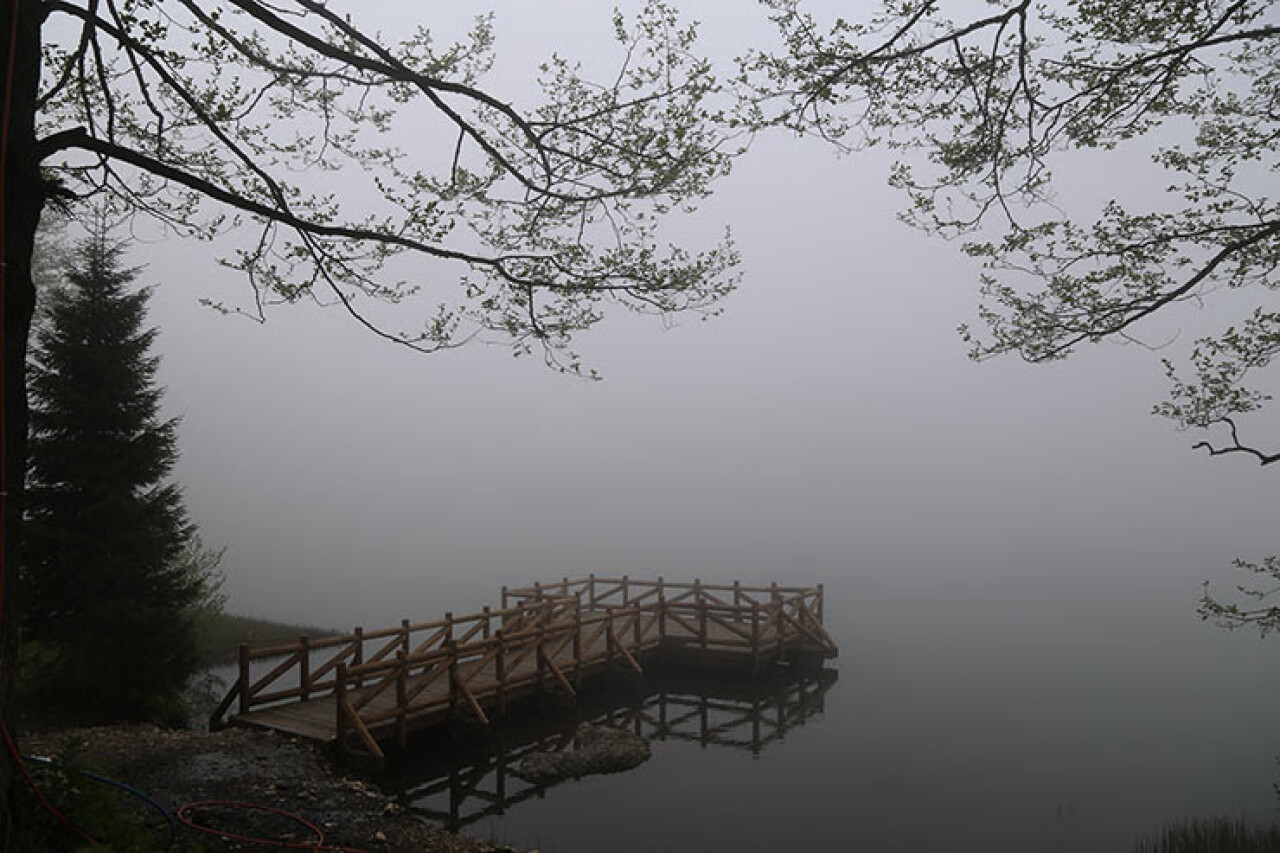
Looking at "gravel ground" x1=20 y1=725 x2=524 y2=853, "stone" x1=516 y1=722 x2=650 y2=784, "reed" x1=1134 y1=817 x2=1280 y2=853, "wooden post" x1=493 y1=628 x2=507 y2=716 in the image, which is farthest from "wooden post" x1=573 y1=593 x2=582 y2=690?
"reed" x1=1134 y1=817 x2=1280 y2=853

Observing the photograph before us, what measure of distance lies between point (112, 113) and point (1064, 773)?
16874mm

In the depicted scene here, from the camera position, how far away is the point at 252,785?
9383 millimetres

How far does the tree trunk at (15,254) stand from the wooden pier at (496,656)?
613 cm

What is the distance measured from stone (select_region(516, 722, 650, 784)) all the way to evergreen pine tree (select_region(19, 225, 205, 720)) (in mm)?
5485

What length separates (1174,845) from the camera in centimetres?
1162

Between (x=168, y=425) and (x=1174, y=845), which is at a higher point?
(x=168, y=425)

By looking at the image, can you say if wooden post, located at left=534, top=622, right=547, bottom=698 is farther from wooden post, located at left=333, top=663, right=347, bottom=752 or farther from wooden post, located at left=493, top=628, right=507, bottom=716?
wooden post, located at left=333, top=663, right=347, bottom=752

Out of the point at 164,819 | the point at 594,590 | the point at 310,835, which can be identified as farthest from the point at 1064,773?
the point at 164,819

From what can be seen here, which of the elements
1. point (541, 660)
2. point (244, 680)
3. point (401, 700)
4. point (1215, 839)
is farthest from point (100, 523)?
point (1215, 839)

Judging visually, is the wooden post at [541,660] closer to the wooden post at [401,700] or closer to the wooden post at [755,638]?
the wooden post at [401,700]

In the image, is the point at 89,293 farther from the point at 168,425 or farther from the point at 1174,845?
the point at 1174,845

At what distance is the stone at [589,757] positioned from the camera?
13.0 metres

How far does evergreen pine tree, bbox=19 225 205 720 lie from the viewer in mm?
12227

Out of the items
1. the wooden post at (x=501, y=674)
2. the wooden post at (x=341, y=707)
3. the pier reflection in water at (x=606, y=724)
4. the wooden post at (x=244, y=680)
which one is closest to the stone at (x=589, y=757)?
the pier reflection in water at (x=606, y=724)
